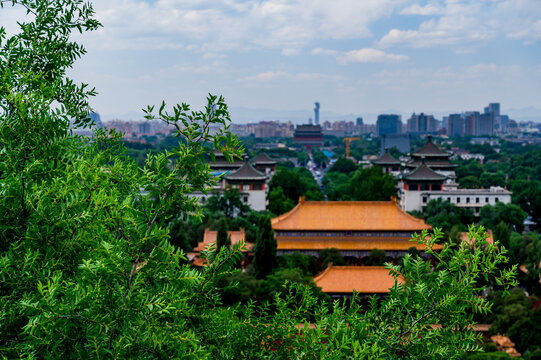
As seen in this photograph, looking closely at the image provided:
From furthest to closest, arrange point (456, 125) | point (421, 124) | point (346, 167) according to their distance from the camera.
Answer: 1. point (421, 124)
2. point (456, 125)
3. point (346, 167)

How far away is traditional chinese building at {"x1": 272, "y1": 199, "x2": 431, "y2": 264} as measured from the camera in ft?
70.9

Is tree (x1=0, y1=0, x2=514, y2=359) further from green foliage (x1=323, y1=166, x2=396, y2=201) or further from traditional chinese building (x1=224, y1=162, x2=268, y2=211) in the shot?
green foliage (x1=323, y1=166, x2=396, y2=201)

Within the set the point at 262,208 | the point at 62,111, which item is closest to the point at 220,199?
the point at 262,208

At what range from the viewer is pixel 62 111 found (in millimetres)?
4352

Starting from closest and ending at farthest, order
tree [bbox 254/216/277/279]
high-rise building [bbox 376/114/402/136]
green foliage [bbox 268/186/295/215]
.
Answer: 1. tree [bbox 254/216/277/279]
2. green foliage [bbox 268/186/295/215]
3. high-rise building [bbox 376/114/402/136]

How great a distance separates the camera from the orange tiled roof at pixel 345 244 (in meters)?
21.6

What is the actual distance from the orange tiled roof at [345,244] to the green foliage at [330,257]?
89 cm

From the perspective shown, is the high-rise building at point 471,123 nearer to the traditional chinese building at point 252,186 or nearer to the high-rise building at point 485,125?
the high-rise building at point 485,125

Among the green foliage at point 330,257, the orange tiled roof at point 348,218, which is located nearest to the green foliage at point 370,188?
the orange tiled roof at point 348,218

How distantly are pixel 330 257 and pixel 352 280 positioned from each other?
2560mm

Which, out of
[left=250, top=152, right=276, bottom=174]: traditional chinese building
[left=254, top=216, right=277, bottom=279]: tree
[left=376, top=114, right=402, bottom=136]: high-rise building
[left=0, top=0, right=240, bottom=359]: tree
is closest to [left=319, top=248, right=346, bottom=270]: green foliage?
[left=254, top=216, right=277, bottom=279]: tree

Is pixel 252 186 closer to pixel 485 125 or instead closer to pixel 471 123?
pixel 485 125

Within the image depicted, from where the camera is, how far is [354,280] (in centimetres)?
1759

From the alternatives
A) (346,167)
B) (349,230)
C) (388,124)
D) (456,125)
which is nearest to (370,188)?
(349,230)
